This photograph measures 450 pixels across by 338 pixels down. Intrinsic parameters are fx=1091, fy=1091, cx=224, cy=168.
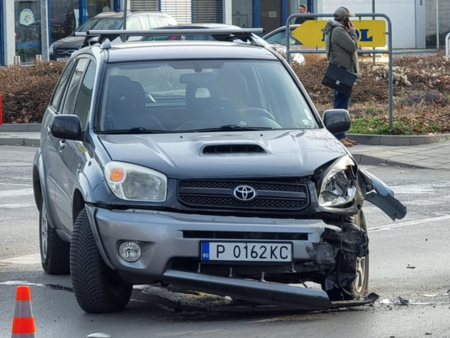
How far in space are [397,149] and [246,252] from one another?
10640 mm

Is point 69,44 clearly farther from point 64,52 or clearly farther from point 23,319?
point 23,319

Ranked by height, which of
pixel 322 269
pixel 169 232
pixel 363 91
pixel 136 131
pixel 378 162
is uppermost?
pixel 136 131

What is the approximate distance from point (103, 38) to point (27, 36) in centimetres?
2723

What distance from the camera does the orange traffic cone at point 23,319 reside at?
497cm

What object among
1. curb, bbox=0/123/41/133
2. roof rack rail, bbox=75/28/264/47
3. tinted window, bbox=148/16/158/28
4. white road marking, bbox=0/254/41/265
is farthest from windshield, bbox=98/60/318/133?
tinted window, bbox=148/16/158/28

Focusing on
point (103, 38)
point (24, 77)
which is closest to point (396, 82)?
point (24, 77)

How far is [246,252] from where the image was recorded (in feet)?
20.0

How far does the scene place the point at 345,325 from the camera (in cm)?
625

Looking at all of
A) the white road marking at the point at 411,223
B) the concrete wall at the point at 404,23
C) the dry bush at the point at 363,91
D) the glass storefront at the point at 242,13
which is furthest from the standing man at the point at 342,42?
the concrete wall at the point at 404,23

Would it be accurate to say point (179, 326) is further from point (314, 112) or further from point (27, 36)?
point (27, 36)

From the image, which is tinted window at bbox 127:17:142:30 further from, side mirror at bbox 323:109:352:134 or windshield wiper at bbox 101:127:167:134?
windshield wiper at bbox 101:127:167:134

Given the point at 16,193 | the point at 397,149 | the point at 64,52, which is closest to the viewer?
the point at 16,193

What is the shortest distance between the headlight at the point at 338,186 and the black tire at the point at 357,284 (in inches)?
7.1

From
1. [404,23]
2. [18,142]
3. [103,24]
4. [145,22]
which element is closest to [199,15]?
[145,22]
